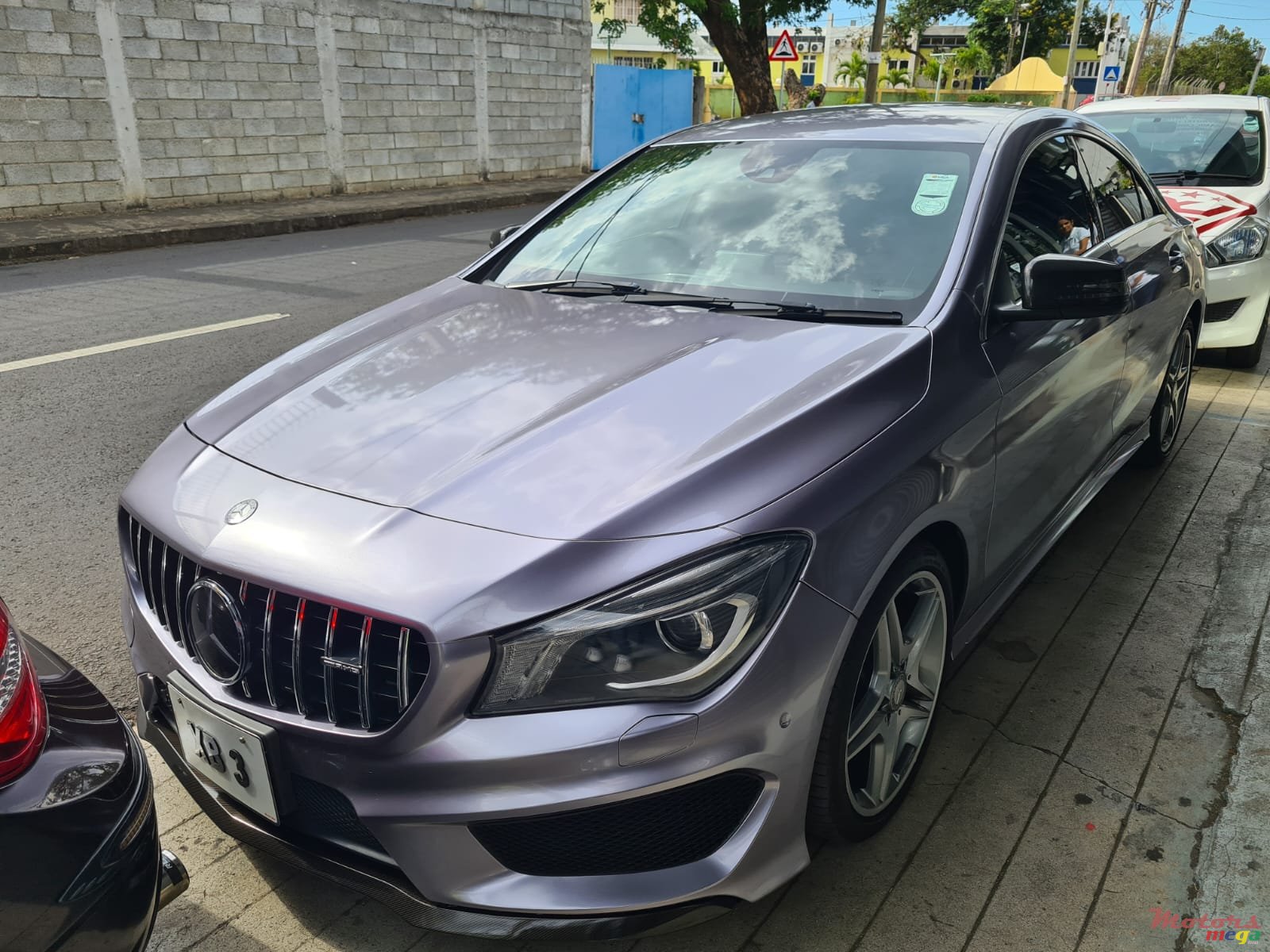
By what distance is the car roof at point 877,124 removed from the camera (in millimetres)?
3090

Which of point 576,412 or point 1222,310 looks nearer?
point 576,412

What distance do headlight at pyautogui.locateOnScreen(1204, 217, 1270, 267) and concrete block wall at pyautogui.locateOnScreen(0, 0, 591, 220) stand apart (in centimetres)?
1178

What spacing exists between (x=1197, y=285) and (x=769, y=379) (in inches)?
127

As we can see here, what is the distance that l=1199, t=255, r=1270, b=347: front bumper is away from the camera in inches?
236

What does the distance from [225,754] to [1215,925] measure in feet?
6.51

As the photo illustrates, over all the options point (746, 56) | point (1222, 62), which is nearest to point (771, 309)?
point (746, 56)

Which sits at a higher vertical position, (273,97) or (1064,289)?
(1064,289)

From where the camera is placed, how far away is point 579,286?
2.97 meters

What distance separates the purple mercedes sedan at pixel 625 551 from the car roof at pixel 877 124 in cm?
10

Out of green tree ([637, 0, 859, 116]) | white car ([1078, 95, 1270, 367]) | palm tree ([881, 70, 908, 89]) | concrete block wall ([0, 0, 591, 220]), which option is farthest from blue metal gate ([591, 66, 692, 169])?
palm tree ([881, 70, 908, 89])

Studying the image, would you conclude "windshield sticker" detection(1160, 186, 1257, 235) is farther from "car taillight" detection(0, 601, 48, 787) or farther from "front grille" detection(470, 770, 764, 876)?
"car taillight" detection(0, 601, 48, 787)

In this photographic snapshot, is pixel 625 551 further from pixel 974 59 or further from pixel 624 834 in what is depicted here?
pixel 974 59

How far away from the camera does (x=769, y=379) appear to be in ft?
7.36

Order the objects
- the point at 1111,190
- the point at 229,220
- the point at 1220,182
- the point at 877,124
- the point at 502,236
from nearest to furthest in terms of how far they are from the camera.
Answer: the point at 877,124
the point at 502,236
the point at 1111,190
the point at 1220,182
the point at 229,220
